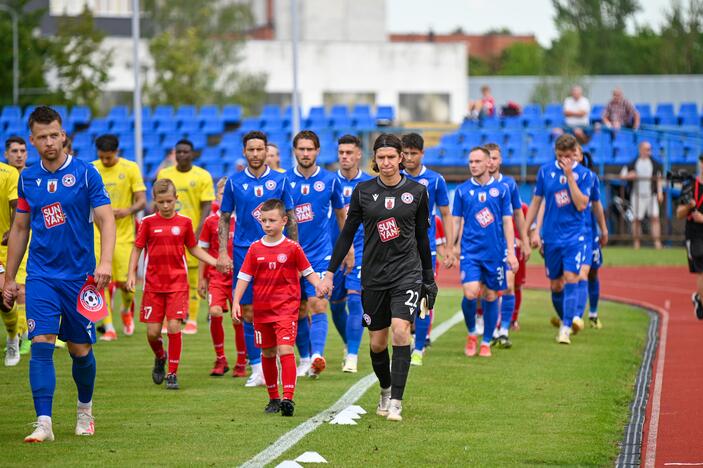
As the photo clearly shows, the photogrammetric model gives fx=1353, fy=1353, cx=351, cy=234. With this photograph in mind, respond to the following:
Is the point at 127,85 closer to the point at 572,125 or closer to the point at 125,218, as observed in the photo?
the point at 572,125

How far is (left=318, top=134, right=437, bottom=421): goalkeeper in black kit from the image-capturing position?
10133mm

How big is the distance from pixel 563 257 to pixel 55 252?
7922mm

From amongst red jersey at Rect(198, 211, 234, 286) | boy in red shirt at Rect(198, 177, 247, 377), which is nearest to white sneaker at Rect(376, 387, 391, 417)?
boy in red shirt at Rect(198, 177, 247, 377)

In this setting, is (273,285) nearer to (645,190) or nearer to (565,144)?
(565,144)

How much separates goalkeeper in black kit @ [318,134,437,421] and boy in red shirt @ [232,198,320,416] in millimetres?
365

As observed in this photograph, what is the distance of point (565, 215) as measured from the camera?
15797mm

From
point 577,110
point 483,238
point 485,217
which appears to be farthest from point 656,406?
point 577,110

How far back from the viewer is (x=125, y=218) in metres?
16.0

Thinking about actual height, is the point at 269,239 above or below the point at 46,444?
above

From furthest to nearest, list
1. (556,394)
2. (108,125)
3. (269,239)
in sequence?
(108,125)
(556,394)
(269,239)

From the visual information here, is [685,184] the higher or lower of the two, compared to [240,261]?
higher

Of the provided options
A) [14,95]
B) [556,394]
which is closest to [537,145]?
[14,95]

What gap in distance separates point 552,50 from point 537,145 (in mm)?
35102

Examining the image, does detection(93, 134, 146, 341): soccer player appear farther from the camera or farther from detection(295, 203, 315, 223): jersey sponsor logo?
the camera
